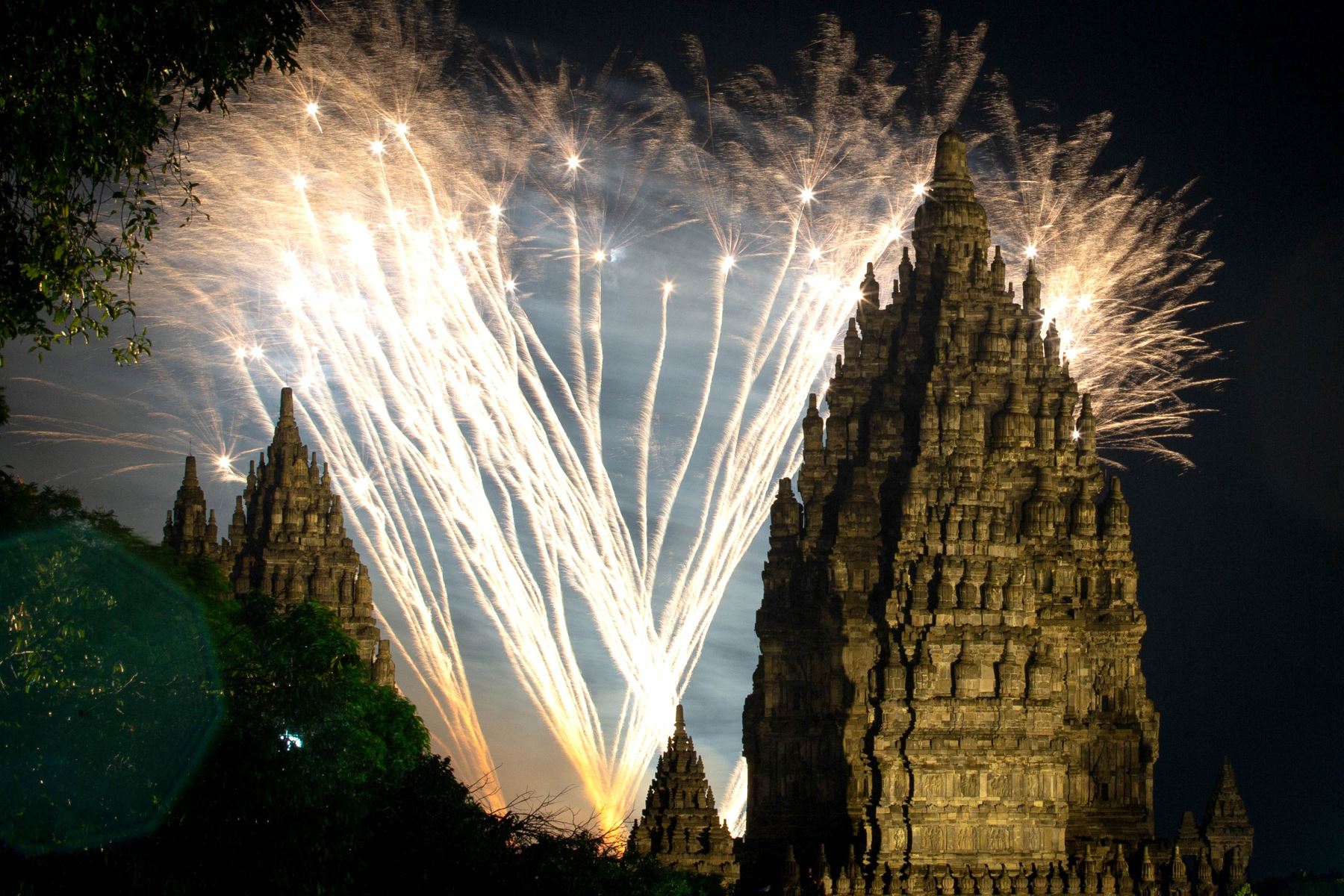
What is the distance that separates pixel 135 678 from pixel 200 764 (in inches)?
55.5

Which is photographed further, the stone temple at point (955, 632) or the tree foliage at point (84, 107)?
the stone temple at point (955, 632)

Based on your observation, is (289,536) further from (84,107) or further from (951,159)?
(84,107)

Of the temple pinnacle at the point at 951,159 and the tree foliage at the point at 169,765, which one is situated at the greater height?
the temple pinnacle at the point at 951,159

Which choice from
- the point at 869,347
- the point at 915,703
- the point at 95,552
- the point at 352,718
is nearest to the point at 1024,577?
the point at 915,703

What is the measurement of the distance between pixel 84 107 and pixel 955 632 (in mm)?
40375

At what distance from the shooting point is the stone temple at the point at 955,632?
69000mm

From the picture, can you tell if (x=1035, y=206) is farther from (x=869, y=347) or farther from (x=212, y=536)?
(x=212, y=536)

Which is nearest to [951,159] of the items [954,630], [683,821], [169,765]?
[954,630]

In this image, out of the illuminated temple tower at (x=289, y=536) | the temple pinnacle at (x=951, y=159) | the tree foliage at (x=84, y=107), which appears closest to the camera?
the tree foliage at (x=84, y=107)

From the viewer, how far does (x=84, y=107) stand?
3312cm

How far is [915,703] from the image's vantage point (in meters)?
69.3

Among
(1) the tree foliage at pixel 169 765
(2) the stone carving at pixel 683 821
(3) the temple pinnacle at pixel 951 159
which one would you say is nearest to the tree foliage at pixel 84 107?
(1) the tree foliage at pixel 169 765

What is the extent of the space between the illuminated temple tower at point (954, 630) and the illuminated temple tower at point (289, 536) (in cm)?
1332

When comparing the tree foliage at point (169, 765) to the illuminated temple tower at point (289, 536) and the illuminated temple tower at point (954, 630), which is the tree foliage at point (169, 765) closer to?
the illuminated temple tower at point (954, 630)
